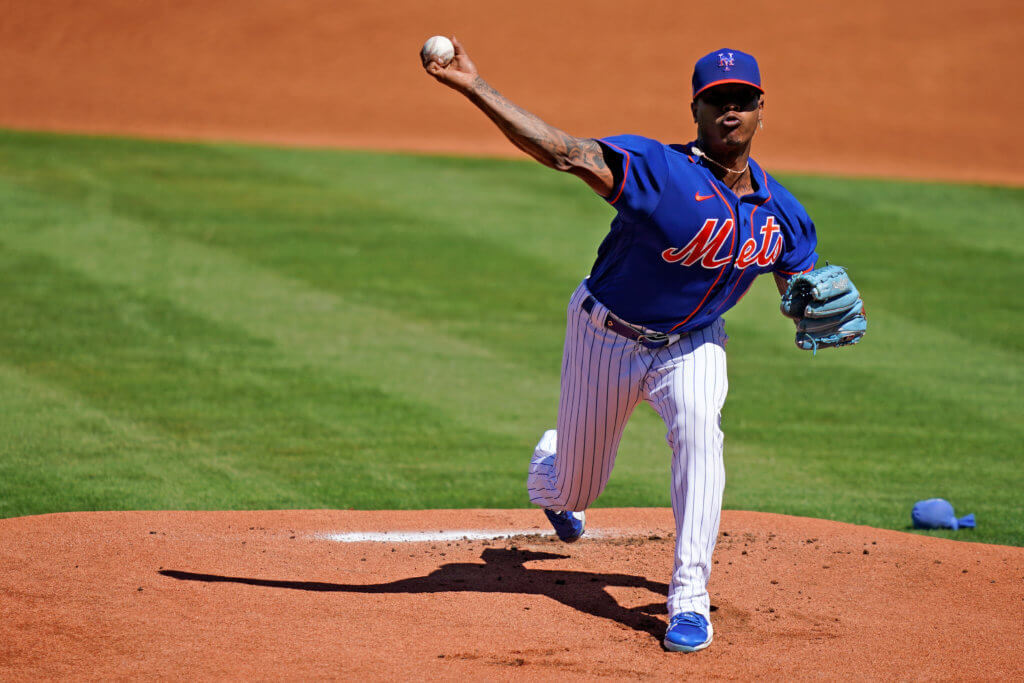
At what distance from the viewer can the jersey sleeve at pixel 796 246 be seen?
14.2 ft

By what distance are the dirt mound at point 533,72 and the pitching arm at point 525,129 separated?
Answer: 37.3 feet

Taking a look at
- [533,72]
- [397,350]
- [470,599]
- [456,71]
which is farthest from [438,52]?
[533,72]

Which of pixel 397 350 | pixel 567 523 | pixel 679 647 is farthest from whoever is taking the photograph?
pixel 397 350

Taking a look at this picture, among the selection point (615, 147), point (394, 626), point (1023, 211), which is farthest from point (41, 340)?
point (1023, 211)

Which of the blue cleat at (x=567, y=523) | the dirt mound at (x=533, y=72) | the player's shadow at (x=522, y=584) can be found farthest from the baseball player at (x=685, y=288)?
the dirt mound at (x=533, y=72)

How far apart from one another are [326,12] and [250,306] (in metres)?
11.7

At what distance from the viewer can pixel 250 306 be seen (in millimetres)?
8883

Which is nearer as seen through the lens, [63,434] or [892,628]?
[892,628]

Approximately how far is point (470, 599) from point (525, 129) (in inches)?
70.7

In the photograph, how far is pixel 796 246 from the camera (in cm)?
436

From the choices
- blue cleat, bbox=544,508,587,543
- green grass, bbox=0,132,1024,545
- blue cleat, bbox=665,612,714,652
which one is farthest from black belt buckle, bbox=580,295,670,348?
green grass, bbox=0,132,1024,545

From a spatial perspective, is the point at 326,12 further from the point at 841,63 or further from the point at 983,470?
the point at 983,470

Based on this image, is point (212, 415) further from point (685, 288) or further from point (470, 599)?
point (685, 288)

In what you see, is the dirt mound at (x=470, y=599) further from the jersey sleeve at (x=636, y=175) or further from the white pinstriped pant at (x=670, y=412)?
the jersey sleeve at (x=636, y=175)
